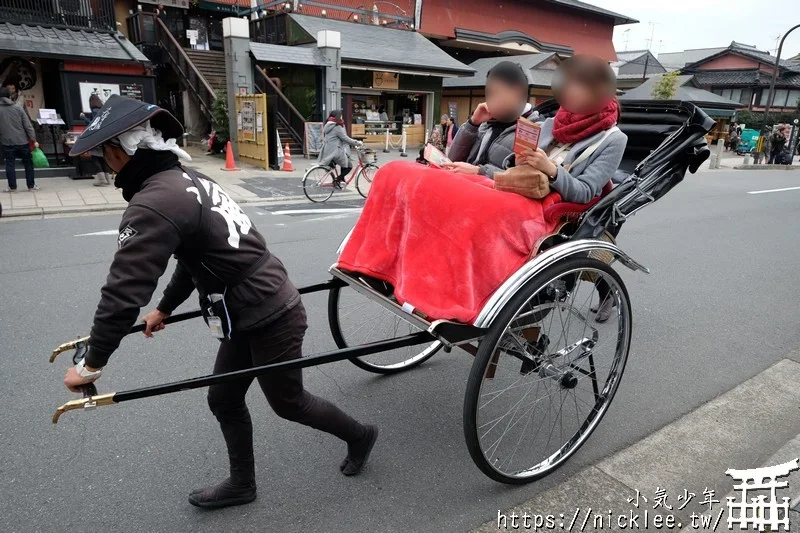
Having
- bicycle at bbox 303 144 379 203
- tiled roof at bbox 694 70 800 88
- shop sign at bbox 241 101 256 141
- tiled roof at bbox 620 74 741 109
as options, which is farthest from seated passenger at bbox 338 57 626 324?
tiled roof at bbox 694 70 800 88

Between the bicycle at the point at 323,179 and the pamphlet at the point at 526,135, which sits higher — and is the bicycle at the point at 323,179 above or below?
below

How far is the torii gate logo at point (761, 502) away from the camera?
7.13 feet

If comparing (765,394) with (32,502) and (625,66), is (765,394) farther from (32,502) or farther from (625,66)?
(625,66)

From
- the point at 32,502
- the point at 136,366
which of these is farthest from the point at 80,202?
the point at 32,502

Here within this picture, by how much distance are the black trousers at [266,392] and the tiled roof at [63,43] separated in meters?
11.3

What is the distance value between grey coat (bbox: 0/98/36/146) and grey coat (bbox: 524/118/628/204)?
9.98 meters

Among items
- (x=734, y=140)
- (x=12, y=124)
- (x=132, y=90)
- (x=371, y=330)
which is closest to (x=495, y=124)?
(x=371, y=330)

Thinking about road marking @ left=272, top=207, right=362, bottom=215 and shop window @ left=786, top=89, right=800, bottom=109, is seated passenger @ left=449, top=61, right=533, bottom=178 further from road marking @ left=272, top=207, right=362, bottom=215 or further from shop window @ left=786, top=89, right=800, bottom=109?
shop window @ left=786, top=89, right=800, bottom=109

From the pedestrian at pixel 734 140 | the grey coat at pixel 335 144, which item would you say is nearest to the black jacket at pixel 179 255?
the grey coat at pixel 335 144

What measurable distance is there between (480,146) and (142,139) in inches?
77.6

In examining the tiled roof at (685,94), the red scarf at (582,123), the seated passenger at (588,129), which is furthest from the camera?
the tiled roof at (685,94)

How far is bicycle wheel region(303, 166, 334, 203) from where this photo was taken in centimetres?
992

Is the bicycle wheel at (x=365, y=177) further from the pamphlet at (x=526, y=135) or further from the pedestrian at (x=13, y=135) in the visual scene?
the pamphlet at (x=526, y=135)

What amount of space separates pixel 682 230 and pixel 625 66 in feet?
123
